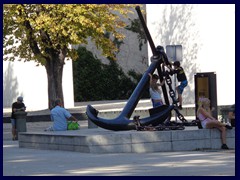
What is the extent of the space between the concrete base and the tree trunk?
66.3 ft

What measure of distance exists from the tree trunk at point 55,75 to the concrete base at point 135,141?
20208mm

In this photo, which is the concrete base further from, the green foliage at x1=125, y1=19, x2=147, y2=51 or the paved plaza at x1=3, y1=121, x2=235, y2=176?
the green foliage at x1=125, y1=19, x2=147, y2=51

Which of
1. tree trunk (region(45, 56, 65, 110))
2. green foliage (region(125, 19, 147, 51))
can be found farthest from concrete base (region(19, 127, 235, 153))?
green foliage (region(125, 19, 147, 51))

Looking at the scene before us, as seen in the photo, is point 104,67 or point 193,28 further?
point 104,67

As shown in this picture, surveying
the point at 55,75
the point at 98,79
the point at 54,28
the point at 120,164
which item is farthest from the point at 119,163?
the point at 98,79

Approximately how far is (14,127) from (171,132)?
803cm

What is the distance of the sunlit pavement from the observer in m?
13.8

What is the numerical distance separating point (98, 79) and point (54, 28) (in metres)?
16.7

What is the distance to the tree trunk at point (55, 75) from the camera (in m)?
41.0

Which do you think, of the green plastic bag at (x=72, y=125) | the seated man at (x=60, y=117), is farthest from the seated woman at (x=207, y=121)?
the green plastic bag at (x=72, y=125)

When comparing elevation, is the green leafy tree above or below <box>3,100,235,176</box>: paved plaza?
above

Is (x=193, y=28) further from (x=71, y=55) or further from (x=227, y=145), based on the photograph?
(x=227, y=145)

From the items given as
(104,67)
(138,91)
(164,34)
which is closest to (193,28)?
(164,34)

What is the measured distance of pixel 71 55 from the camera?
41.7 m
